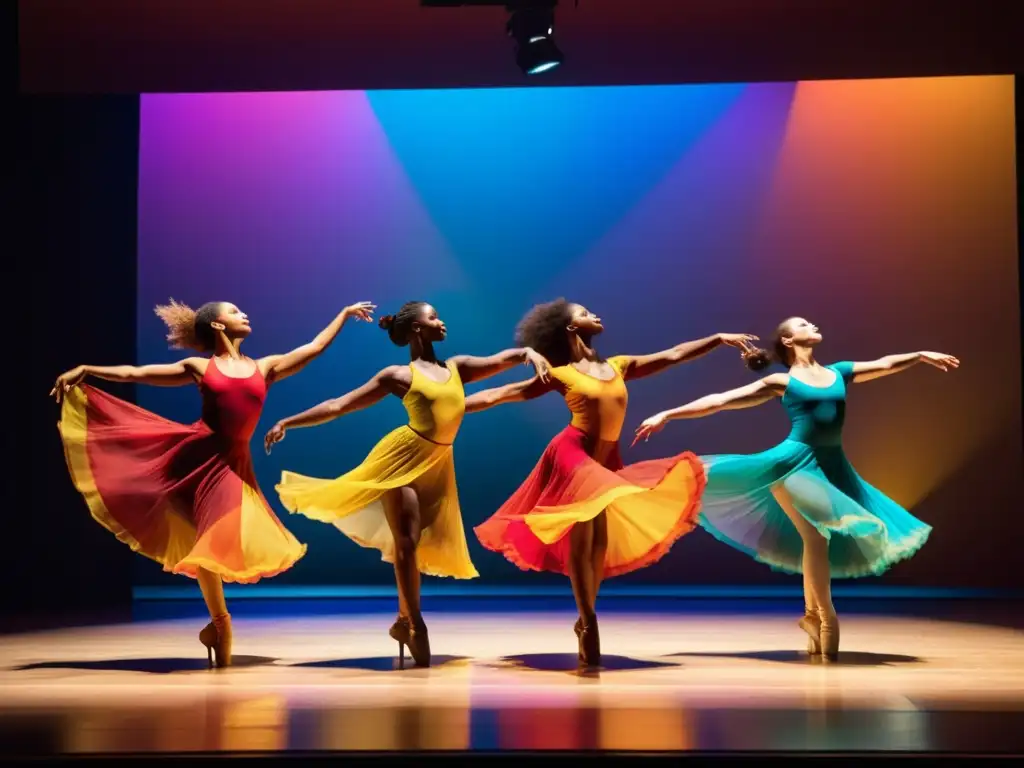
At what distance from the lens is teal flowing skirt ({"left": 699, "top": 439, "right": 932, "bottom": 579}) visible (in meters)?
4.88

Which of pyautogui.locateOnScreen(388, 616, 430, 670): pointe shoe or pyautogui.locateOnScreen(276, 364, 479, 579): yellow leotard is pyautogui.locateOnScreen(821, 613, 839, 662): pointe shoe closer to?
pyautogui.locateOnScreen(276, 364, 479, 579): yellow leotard

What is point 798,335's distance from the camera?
5.16 meters

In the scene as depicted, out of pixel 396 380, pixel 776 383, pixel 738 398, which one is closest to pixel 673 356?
pixel 738 398

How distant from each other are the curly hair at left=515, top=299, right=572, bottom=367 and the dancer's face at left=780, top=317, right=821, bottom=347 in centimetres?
88

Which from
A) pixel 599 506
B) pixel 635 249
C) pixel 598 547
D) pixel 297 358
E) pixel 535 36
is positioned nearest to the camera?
pixel 599 506

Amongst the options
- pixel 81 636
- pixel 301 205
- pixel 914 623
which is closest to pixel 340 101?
pixel 301 205

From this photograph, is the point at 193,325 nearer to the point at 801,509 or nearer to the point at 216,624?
the point at 216,624

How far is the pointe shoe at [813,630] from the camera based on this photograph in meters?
5.08

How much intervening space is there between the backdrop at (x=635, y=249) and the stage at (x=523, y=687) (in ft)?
4.59

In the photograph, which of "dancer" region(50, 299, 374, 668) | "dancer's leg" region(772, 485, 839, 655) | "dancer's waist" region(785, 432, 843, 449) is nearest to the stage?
"dancer's leg" region(772, 485, 839, 655)

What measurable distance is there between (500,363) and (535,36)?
231 cm

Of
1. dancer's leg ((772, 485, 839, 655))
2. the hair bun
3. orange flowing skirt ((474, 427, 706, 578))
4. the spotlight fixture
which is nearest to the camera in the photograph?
orange flowing skirt ((474, 427, 706, 578))

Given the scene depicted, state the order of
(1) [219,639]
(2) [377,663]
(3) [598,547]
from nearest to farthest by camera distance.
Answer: (3) [598,547], (1) [219,639], (2) [377,663]

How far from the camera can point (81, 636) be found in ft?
19.5
